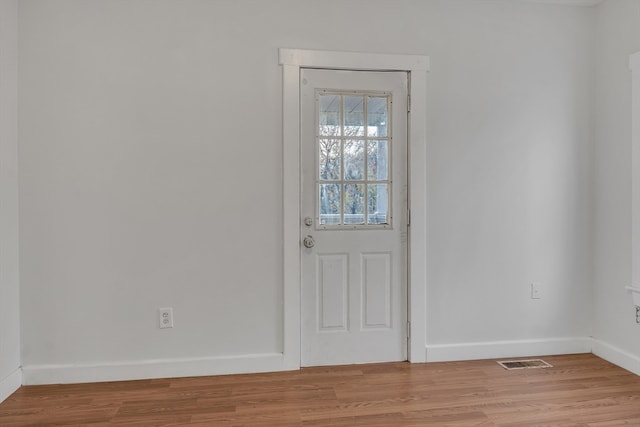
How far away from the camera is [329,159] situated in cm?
279

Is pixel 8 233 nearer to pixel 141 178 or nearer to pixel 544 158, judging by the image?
pixel 141 178

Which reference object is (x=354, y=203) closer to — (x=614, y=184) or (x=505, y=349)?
(x=505, y=349)

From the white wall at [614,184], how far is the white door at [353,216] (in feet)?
4.69

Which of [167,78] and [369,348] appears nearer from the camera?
[167,78]

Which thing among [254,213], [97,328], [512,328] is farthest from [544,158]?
[97,328]

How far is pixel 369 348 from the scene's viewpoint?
285 cm

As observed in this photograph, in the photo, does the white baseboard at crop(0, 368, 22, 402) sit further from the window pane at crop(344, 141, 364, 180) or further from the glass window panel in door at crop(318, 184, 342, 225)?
the window pane at crop(344, 141, 364, 180)

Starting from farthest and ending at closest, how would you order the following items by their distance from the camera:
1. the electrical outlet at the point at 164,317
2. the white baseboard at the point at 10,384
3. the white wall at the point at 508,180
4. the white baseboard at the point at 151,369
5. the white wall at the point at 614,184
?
the white wall at the point at 508,180 < the white wall at the point at 614,184 < the electrical outlet at the point at 164,317 < the white baseboard at the point at 151,369 < the white baseboard at the point at 10,384

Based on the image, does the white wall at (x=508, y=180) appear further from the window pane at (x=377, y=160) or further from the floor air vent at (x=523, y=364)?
the window pane at (x=377, y=160)

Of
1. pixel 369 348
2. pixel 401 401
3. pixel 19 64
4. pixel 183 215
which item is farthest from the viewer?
pixel 369 348

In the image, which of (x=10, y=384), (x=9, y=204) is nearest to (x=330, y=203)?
(x=9, y=204)

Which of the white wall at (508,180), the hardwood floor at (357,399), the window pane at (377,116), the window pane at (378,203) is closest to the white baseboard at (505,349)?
the white wall at (508,180)

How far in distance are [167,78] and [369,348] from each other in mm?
2199

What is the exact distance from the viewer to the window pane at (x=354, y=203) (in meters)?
2.81
